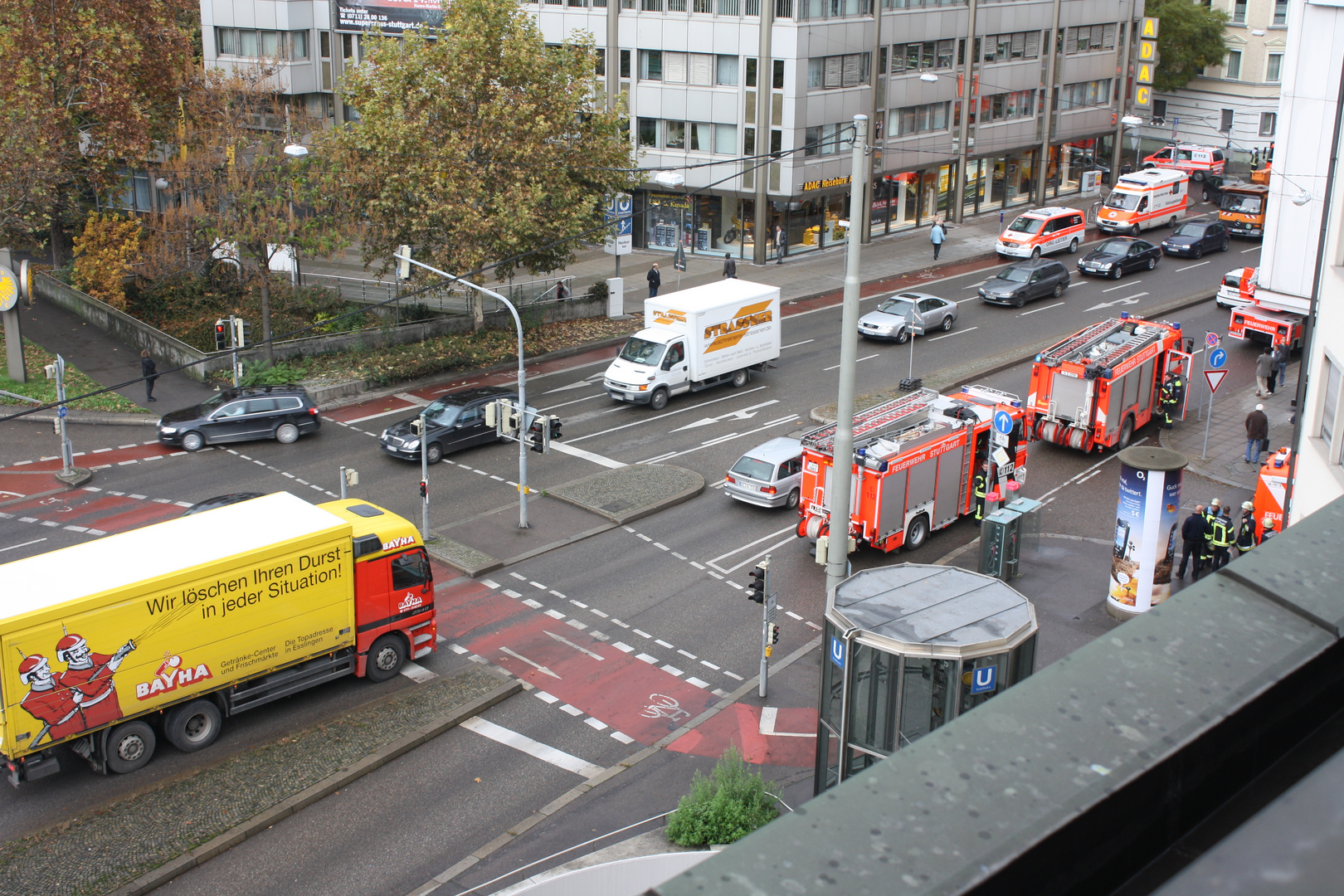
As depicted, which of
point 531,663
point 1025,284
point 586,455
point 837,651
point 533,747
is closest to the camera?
point 837,651

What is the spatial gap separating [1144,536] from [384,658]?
14.6 metres

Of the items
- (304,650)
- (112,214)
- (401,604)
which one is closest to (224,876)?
(304,650)

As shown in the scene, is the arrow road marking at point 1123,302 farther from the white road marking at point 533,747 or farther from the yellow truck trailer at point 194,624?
the white road marking at point 533,747

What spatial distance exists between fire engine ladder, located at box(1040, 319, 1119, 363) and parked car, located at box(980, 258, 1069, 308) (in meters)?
13.5

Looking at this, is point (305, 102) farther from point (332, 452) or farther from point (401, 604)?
point (401, 604)

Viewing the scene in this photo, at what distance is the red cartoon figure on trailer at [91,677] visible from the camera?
61.3 ft

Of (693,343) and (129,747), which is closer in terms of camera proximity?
(129,747)

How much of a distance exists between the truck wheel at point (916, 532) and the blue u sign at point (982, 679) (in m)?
13.6

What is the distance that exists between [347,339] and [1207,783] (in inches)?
1653

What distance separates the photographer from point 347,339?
140ft

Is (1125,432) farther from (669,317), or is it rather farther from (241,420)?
(241,420)

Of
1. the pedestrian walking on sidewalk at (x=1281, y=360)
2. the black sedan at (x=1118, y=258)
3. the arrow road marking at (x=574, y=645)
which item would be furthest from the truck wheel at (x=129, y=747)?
the black sedan at (x=1118, y=258)

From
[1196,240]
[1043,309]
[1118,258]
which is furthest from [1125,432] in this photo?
[1196,240]

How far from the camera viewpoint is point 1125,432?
1356 inches
